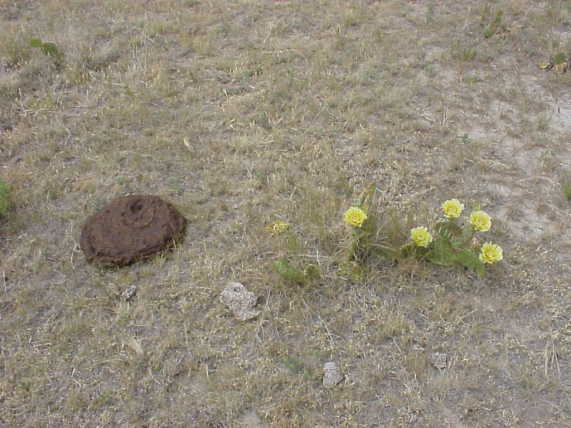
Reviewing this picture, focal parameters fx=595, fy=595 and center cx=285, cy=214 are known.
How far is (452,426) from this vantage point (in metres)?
2.83

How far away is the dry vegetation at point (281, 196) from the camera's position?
2984mm

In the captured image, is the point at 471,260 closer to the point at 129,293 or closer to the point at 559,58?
the point at 129,293

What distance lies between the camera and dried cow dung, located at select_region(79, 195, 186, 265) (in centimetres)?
356

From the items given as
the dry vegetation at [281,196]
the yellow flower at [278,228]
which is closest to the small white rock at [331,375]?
the dry vegetation at [281,196]

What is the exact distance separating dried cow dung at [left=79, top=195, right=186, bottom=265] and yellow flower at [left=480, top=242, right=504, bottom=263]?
1813 mm

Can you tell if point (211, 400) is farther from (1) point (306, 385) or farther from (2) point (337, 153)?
(2) point (337, 153)

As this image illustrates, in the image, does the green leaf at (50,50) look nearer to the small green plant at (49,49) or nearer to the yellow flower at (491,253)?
the small green plant at (49,49)

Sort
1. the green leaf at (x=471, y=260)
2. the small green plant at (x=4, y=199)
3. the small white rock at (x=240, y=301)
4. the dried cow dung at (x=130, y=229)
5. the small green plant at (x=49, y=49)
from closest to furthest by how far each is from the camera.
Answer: the small white rock at (x=240, y=301), the green leaf at (x=471, y=260), the dried cow dung at (x=130, y=229), the small green plant at (x=4, y=199), the small green plant at (x=49, y=49)

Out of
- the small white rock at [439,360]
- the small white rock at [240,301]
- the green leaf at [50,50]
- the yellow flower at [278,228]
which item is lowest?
the small white rock at [439,360]

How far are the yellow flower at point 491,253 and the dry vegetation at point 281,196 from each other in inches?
7.5

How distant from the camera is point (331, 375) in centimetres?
301

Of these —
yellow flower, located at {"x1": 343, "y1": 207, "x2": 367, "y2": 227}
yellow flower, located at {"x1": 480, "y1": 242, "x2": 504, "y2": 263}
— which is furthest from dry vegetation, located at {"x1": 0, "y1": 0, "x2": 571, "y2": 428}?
yellow flower, located at {"x1": 343, "y1": 207, "x2": 367, "y2": 227}

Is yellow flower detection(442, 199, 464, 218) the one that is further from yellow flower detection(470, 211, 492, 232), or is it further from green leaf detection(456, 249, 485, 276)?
green leaf detection(456, 249, 485, 276)

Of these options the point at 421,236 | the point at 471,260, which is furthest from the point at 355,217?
the point at 471,260
